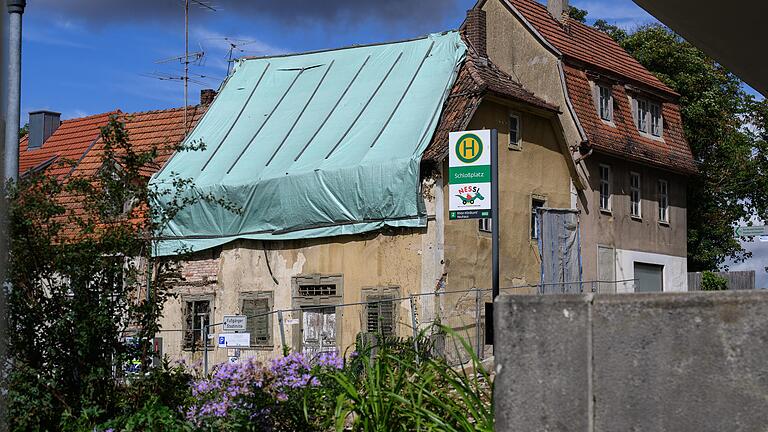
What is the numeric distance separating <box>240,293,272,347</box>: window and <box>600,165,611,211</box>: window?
10.9 metres

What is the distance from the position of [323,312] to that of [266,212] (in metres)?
3.03

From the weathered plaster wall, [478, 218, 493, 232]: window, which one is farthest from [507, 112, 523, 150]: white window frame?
the weathered plaster wall

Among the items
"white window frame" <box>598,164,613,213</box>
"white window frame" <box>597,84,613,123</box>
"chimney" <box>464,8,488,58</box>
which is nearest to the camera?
"chimney" <box>464,8,488,58</box>

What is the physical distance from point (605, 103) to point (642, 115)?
248 cm

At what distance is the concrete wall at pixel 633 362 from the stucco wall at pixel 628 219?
27.3 metres

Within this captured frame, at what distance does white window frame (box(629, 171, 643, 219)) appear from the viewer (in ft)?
114

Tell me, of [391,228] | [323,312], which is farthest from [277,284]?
[391,228]

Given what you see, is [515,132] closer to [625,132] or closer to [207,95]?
[625,132]

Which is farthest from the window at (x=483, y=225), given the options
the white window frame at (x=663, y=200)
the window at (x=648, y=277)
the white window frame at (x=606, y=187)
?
the white window frame at (x=663, y=200)

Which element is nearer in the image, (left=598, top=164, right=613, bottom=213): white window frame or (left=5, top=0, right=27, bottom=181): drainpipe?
(left=5, top=0, right=27, bottom=181): drainpipe

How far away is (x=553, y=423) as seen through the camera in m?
4.67

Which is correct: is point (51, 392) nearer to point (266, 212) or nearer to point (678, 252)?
point (266, 212)

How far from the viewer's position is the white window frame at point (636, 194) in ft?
114

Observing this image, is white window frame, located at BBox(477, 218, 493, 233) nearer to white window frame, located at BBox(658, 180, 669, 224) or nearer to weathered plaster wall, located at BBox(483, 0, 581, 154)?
weathered plaster wall, located at BBox(483, 0, 581, 154)
